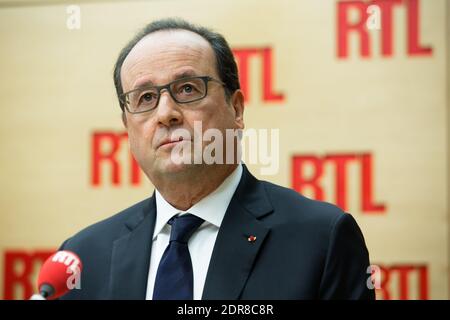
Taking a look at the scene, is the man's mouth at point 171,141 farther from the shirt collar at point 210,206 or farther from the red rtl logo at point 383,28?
the red rtl logo at point 383,28

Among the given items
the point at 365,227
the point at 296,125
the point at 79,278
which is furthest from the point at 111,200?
the point at 79,278

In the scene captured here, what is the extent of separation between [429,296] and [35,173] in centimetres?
138

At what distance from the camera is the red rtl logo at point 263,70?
89.8 inches

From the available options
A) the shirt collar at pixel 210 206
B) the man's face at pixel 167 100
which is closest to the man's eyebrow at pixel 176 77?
the man's face at pixel 167 100

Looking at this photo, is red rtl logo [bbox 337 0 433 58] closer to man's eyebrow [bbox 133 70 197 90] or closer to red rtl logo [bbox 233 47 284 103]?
red rtl logo [bbox 233 47 284 103]

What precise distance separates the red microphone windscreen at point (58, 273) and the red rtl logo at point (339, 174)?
1.21 metres

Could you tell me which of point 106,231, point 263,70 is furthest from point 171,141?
point 263,70

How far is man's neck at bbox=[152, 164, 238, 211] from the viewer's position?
1389mm

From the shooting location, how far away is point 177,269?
1.27 meters

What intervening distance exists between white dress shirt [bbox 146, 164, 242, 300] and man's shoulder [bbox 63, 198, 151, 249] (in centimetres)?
8

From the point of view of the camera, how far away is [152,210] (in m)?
1.42

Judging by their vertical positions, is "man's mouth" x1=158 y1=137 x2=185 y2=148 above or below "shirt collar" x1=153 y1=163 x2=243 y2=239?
above

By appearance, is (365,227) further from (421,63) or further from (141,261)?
(141,261)

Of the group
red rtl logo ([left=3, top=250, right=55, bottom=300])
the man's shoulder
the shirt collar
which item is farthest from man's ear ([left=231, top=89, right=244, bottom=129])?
red rtl logo ([left=3, top=250, right=55, bottom=300])
